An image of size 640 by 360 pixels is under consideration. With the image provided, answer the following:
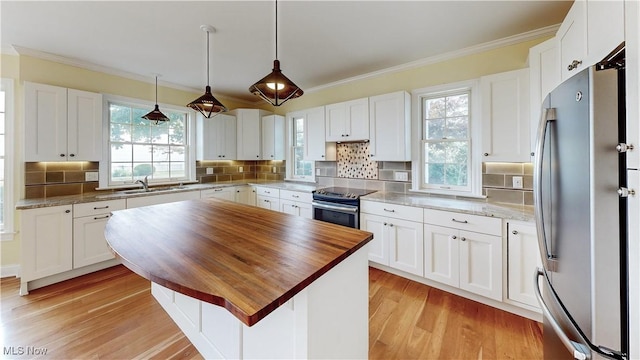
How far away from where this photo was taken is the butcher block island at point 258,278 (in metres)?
0.86

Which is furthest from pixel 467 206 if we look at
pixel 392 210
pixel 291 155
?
pixel 291 155

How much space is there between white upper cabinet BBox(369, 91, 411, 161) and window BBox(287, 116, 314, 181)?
143 centimetres

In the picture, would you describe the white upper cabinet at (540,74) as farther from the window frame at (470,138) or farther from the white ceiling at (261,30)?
the window frame at (470,138)

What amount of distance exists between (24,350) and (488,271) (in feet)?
11.9

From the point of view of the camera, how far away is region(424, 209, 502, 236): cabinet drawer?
2055 millimetres

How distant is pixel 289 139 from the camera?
4.37 meters

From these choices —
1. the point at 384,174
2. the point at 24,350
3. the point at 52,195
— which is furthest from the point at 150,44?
the point at 384,174

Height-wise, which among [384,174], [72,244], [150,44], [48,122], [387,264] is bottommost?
[387,264]

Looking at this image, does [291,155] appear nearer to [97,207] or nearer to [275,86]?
[97,207]

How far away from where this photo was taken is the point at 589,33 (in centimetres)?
117

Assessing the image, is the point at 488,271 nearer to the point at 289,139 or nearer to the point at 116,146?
the point at 289,139

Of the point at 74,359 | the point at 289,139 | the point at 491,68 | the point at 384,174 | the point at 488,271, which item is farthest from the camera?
the point at 289,139

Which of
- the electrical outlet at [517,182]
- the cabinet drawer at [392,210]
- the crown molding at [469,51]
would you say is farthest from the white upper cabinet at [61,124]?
the electrical outlet at [517,182]

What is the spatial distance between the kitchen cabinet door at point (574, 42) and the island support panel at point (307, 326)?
5.02ft
